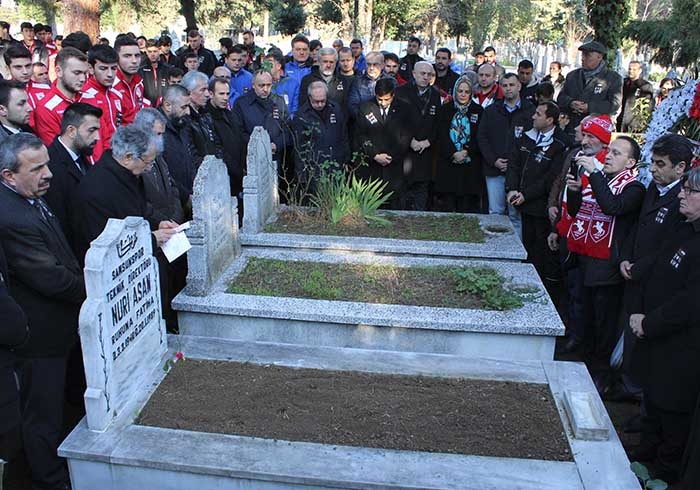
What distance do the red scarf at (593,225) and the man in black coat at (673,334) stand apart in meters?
1.03

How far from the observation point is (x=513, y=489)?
2824 millimetres

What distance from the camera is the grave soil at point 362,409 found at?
10.5 feet

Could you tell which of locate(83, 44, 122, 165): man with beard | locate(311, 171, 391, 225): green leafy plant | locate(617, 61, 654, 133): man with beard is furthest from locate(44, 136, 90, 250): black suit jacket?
locate(617, 61, 654, 133): man with beard

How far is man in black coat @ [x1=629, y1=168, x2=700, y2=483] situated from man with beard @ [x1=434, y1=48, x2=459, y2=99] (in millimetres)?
6615

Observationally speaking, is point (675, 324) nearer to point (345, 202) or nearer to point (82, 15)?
point (345, 202)

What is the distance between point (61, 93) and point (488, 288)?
385 centimetres

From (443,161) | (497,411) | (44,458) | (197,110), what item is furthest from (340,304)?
(443,161)

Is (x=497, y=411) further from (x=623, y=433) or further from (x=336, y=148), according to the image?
(x=336, y=148)

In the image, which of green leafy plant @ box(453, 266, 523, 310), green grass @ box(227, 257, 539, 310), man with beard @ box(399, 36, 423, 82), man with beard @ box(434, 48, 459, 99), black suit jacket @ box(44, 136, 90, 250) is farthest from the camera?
man with beard @ box(399, 36, 423, 82)

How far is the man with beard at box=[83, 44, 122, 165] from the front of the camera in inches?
215

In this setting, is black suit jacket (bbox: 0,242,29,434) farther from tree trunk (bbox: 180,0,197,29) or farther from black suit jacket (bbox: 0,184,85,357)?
tree trunk (bbox: 180,0,197,29)

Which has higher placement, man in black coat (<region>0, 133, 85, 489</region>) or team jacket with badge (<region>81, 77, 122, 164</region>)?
team jacket with badge (<region>81, 77, 122, 164</region>)

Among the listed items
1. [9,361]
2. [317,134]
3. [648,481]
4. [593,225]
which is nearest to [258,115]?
[317,134]

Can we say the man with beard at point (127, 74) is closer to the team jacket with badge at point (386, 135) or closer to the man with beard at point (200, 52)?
the team jacket with badge at point (386, 135)
